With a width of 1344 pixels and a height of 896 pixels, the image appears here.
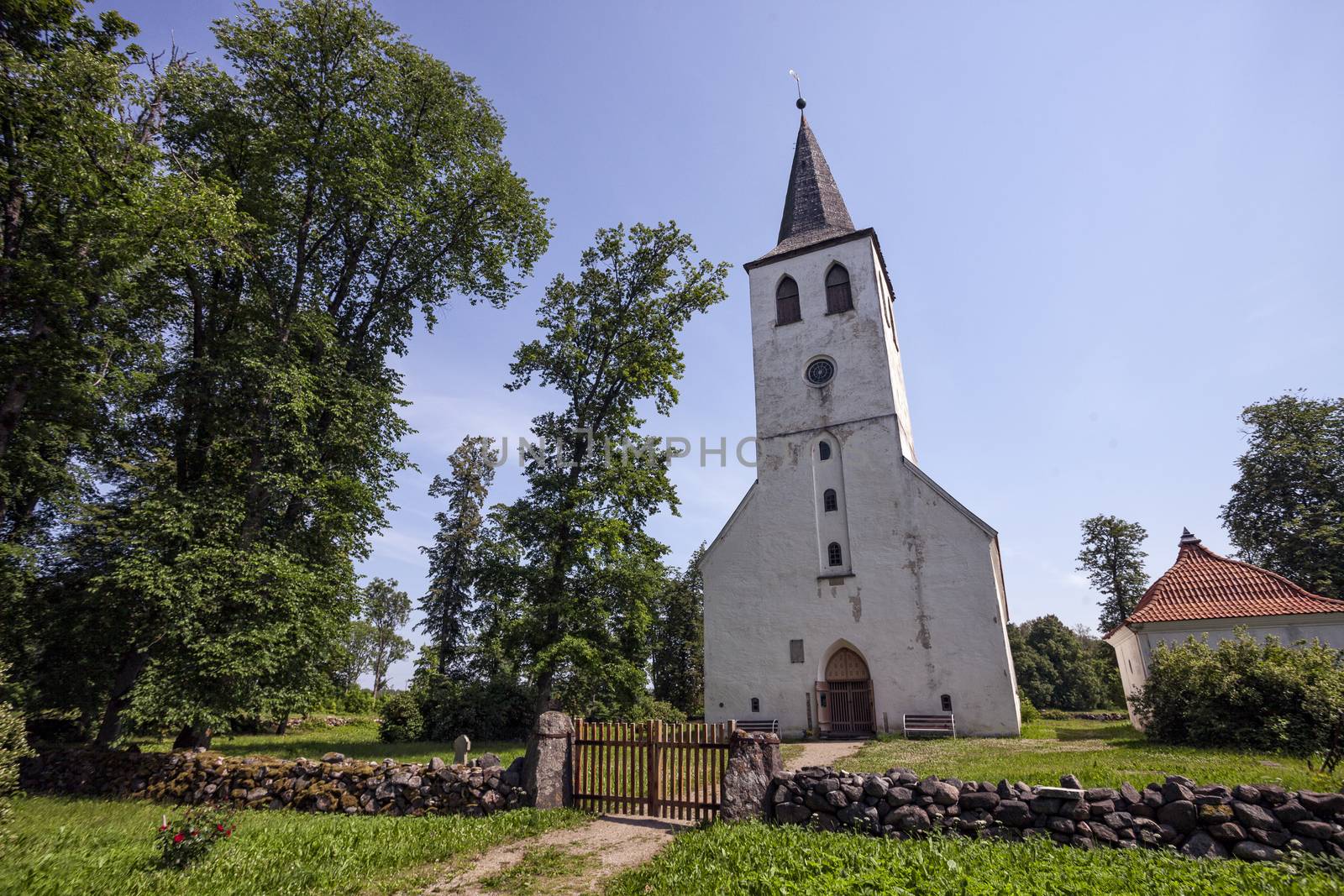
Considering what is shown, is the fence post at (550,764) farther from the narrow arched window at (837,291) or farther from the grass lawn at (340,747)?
the narrow arched window at (837,291)

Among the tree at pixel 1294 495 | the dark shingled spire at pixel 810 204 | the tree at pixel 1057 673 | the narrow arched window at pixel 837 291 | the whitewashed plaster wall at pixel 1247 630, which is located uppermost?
the dark shingled spire at pixel 810 204

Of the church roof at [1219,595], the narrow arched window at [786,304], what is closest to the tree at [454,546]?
the narrow arched window at [786,304]

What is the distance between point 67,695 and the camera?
48.7ft

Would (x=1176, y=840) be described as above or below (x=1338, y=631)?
below

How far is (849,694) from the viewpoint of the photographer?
2084 cm

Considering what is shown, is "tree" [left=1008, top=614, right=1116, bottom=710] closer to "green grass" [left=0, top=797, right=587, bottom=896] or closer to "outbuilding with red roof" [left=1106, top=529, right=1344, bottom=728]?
"outbuilding with red roof" [left=1106, top=529, right=1344, bottom=728]

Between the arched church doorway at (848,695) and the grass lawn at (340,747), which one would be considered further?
the arched church doorway at (848,695)

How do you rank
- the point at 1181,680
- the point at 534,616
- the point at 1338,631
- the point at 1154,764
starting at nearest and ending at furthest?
the point at 1154,764, the point at 1181,680, the point at 534,616, the point at 1338,631

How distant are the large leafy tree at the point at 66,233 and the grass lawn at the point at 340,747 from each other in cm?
662

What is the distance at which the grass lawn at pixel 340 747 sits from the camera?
1689 centimetres

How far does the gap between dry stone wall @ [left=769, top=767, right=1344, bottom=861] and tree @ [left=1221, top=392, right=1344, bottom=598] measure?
29.8m

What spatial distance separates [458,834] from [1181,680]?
16.8m

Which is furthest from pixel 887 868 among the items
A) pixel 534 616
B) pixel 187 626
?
pixel 187 626

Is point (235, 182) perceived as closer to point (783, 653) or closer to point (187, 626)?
point (187, 626)
